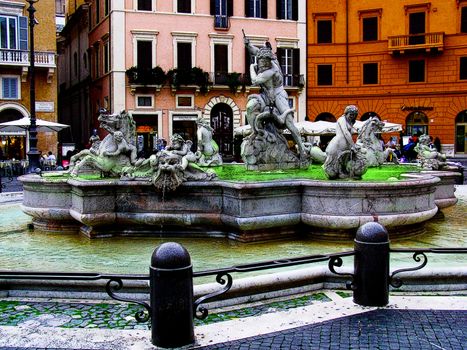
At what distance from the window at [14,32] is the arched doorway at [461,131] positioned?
24.2m

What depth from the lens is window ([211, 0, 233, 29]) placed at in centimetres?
3544

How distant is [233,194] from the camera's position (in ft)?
28.3

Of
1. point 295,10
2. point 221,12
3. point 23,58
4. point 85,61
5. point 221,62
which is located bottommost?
point 23,58

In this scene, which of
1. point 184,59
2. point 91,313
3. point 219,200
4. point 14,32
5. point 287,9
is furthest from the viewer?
point 287,9

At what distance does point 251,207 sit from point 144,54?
27.0 m

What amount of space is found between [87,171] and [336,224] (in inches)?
181

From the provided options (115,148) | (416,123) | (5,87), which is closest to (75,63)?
(5,87)

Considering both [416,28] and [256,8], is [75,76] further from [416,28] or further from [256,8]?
[416,28]

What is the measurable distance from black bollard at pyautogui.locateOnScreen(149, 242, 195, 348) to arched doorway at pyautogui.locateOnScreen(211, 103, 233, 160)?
100ft

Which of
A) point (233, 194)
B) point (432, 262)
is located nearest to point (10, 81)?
point (233, 194)

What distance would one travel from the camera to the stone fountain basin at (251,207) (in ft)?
28.0

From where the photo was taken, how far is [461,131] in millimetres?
35906

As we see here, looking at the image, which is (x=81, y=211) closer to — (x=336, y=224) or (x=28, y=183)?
(x=28, y=183)

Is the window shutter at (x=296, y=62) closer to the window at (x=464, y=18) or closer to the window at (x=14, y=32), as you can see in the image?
the window at (x=464, y=18)
